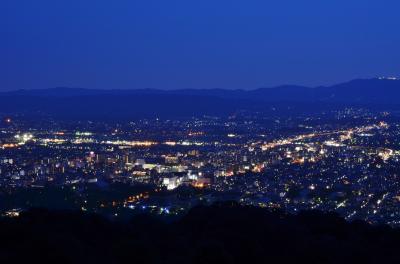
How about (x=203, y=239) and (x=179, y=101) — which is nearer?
(x=203, y=239)

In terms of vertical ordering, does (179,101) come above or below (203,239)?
above

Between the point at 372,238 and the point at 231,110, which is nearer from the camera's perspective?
the point at 372,238

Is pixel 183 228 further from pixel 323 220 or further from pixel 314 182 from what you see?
pixel 314 182

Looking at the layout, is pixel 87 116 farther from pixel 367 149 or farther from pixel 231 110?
pixel 367 149

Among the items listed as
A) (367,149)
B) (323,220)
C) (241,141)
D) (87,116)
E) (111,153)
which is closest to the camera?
(323,220)

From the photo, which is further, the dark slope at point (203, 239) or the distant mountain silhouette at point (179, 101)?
the distant mountain silhouette at point (179, 101)

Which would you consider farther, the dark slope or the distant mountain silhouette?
the distant mountain silhouette

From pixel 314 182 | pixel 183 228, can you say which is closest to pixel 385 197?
pixel 314 182

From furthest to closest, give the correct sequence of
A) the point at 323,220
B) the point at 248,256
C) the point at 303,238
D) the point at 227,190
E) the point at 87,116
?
the point at 87,116, the point at 227,190, the point at 323,220, the point at 303,238, the point at 248,256
